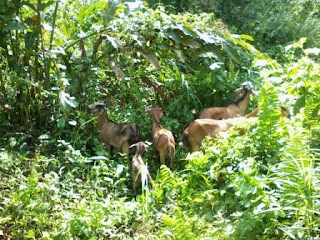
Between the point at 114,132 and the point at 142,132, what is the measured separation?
0.42 m

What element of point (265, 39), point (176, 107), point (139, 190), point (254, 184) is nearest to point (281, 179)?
point (254, 184)

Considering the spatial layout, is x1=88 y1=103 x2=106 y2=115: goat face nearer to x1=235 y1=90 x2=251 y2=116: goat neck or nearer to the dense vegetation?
the dense vegetation

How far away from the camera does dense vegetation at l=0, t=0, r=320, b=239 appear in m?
3.95

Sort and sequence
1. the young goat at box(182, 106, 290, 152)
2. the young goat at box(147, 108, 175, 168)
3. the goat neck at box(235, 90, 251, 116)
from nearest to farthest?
the young goat at box(147, 108, 175, 168), the young goat at box(182, 106, 290, 152), the goat neck at box(235, 90, 251, 116)

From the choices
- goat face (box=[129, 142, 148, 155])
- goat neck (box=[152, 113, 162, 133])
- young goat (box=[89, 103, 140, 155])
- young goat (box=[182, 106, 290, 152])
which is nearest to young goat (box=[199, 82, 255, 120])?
young goat (box=[182, 106, 290, 152])

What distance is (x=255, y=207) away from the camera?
3.81 meters

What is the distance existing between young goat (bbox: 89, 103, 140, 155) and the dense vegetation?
10cm

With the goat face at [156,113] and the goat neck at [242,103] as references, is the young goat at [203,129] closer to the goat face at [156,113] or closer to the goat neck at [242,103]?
the goat face at [156,113]

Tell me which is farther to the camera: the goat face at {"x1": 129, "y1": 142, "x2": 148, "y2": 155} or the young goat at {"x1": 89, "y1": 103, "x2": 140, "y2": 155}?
the young goat at {"x1": 89, "y1": 103, "x2": 140, "y2": 155}

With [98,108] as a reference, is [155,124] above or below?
below

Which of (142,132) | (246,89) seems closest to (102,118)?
(142,132)

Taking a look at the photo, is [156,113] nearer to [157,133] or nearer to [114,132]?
[157,133]

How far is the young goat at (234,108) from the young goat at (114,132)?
2.94 ft

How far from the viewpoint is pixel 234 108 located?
5.96m
